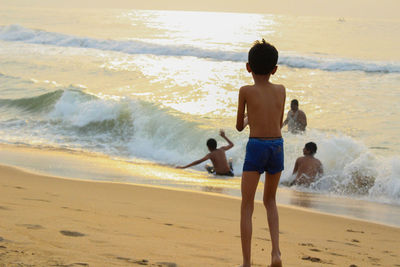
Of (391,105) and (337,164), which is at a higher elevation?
(391,105)

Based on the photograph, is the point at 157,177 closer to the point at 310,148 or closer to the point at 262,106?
the point at 310,148

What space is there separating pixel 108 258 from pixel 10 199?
218cm

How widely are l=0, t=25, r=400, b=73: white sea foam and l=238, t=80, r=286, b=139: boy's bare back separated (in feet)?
76.9

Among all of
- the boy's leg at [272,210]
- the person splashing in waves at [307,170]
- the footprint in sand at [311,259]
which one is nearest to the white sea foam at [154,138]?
the person splashing in waves at [307,170]

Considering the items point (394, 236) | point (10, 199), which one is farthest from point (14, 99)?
point (394, 236)

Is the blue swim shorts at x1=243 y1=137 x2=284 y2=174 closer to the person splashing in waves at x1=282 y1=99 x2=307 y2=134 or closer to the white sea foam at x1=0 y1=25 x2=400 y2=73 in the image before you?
the person splashing in waves at x1=282 y1=99 x2=307 y2=134

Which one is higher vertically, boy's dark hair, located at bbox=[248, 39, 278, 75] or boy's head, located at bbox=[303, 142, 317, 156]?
boy's dark hair, located at bbox=[248, 39, 278, 75]

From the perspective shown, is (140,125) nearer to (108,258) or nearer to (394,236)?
(394,236)

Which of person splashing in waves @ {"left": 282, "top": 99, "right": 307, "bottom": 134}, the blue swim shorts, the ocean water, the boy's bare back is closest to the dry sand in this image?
the blue swim shorts

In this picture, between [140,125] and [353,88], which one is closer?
[140,125]

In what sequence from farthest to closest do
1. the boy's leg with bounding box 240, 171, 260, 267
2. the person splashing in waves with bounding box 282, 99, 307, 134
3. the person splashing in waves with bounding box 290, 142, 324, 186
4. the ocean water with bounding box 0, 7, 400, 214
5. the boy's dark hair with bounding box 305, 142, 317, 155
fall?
1. the person splashing in waves with bounding box 282, 99, 307, 134
2. the ocean water with bounding box 0, 7, 400, 214
3. the boy's dark hair with bounding box 305, 142, 317, 155
4. the person splashing in waves with bounding box 290, 142, 324, 186
5. the boy's leg with bounding box 240, 171, 260, 267

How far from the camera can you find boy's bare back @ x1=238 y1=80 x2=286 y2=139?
3537mm

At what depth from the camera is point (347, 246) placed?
4980 millimetres

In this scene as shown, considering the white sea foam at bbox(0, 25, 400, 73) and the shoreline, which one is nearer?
the shoreline
